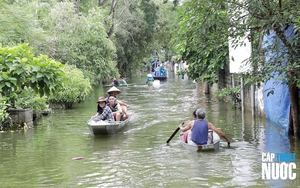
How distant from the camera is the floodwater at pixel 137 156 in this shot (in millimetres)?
9211

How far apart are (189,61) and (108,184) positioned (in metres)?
11.6

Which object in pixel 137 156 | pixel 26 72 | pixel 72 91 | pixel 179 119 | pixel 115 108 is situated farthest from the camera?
pixel 72 91

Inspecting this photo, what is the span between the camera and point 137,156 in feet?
38.9

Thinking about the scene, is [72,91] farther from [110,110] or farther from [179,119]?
[110,110]

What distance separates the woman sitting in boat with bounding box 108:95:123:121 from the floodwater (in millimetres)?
556

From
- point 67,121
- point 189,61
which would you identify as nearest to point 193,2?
point 189,61

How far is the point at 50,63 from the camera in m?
11.2

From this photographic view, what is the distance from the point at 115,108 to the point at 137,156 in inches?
216

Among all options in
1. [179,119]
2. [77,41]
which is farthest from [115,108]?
[77,41]

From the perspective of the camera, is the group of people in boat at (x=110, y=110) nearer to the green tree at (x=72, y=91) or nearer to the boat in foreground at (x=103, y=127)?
the boat in foreground at (x=103, y=127)

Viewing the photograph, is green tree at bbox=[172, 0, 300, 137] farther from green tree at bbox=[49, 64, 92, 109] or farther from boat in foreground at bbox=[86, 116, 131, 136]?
green tree at bbox=[49, 64, 92, 109]

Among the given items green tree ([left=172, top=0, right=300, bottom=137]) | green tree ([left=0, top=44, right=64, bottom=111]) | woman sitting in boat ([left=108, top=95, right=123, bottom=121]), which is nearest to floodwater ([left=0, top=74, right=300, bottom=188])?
woman sitting in boat ([left=108, top=95, right=123, bottom=121])

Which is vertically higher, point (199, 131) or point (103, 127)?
point (199, 131)

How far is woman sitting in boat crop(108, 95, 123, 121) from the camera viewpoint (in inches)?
652
